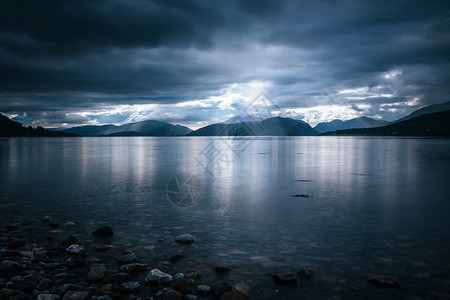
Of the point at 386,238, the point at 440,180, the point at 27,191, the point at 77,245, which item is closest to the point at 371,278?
the point at 386,238

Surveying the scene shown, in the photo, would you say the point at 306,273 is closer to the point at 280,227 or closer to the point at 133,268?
the point at 280,227

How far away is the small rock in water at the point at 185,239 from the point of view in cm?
1128

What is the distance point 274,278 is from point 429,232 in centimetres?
824

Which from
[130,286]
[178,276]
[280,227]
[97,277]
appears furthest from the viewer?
[280,227]

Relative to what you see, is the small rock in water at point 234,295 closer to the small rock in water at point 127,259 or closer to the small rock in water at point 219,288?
the small rock in water at point 219,288

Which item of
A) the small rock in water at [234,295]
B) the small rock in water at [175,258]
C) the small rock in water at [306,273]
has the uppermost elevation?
the small rock in water at [234,295]

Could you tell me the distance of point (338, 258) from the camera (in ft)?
32.0

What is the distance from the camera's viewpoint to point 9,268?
853cm

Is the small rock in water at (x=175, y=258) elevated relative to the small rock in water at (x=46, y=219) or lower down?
lower down

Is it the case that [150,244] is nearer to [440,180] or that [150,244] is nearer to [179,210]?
[179,210]

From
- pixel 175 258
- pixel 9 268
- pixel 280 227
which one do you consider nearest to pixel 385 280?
pixel 280 227

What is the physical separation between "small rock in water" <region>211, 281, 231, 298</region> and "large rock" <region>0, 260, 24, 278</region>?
5.75 metres

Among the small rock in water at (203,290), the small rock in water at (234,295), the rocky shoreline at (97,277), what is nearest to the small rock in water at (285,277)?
the rocky shoreline at (97,277)

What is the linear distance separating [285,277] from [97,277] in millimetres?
5342
